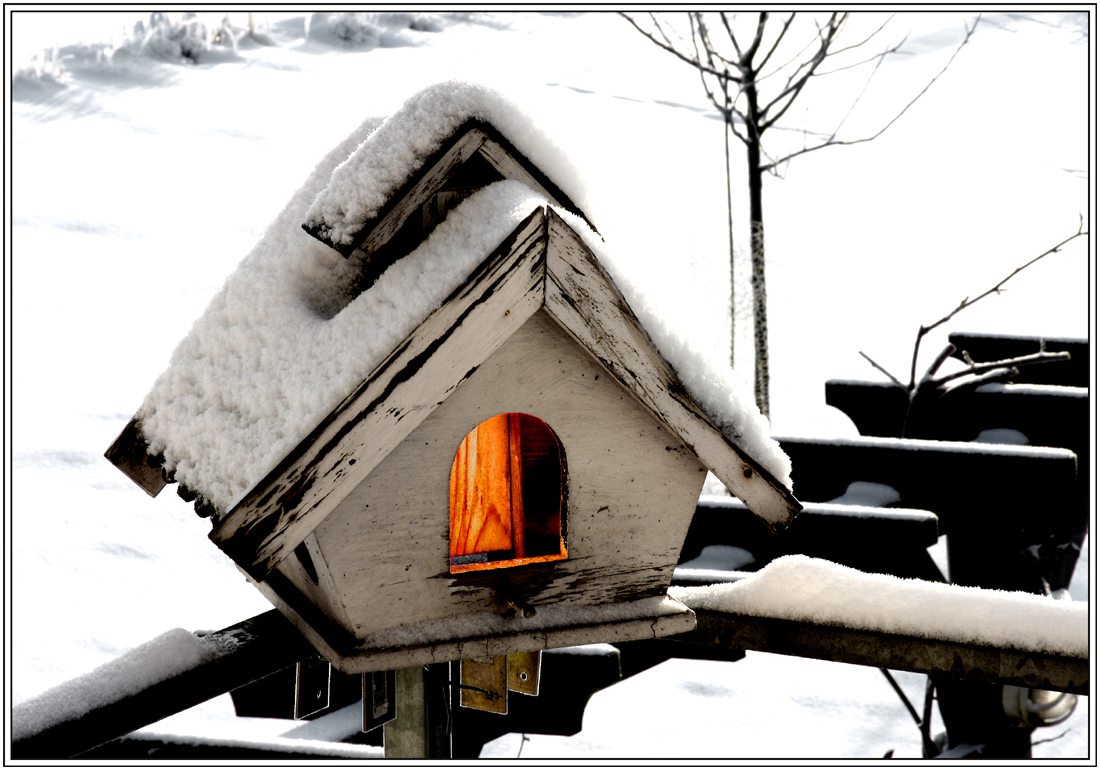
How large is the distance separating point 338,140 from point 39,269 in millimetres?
5342

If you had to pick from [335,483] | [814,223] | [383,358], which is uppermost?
[814,223]

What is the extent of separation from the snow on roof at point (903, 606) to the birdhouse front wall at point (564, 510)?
7.9 inches

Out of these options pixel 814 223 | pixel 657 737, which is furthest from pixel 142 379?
pixel 814 223

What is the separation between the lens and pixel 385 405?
967 millimetres

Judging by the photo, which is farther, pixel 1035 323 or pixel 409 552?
pixel 1035 323

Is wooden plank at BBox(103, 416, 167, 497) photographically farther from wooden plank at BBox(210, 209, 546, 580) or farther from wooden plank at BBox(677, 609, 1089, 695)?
wooden plank at BBox(677, 609, 1089, 695)

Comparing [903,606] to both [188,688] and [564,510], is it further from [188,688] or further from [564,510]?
[188,688]

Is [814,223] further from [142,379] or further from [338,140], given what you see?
[338,140]

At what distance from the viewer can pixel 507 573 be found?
1202mm

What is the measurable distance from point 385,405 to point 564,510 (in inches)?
13.4

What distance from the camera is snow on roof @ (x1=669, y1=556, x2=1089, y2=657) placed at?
1286 millimetres

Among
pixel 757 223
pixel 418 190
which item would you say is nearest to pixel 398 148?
pixel 418 190

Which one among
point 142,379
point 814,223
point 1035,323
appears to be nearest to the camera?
point 142,379

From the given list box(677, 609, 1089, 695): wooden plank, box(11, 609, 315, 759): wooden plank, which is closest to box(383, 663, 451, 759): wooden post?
box(11, 609, 315, 759): wooden plank
